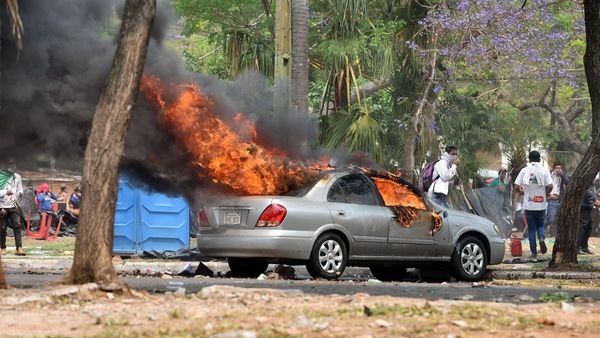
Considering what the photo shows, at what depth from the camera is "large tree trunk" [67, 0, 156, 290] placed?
400 inches

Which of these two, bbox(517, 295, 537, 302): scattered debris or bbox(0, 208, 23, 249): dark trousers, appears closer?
bbox(517, 295, 537, 302): scattered debris

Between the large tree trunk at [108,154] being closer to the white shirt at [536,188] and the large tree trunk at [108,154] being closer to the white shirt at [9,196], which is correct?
the white shirt at [9,196]

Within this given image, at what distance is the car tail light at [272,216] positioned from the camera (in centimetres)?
1416

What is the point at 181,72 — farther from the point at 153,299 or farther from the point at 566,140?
the point at 566,140

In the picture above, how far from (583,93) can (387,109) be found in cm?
1487

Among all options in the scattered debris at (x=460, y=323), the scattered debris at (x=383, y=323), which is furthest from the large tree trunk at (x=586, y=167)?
the scattered debris at (x=383, y=323)

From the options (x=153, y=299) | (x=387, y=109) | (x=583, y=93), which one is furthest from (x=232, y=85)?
(x=583, y=93)

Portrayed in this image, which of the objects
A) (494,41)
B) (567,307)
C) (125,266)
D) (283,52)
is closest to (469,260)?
(125,266)

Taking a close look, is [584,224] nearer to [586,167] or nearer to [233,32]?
[586,167]

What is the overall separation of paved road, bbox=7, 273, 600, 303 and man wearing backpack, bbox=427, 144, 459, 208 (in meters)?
4.76

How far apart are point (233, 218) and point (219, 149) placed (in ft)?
2.93

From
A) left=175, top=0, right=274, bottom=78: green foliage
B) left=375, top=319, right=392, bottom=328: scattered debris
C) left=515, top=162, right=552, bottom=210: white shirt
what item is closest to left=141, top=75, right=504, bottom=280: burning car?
left=515, top=162, right=552, bottom=210: white shirt

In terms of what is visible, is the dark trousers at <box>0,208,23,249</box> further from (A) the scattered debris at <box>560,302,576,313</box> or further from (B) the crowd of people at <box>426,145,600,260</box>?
(A) the scattered debris at <box>560,302,576,313</box>

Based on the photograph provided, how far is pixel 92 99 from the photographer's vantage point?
46.1ft
